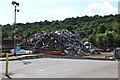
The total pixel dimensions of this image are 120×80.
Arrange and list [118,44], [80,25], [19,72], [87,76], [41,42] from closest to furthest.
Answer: [87,76] < [19,72] < [41,42] < [118,44] < [80,25]

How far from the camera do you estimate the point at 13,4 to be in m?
38.4

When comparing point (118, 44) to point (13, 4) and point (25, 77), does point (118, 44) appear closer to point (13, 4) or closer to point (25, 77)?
point (13, 4)

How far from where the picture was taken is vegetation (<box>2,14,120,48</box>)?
123000mm

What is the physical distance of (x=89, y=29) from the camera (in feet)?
513

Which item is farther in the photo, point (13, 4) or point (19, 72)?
point (13, 4)

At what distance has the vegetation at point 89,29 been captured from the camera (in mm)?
123000

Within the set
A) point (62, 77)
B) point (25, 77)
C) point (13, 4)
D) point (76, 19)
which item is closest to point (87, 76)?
point (62, 77)

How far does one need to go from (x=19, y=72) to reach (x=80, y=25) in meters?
152

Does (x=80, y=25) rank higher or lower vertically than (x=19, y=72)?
higher

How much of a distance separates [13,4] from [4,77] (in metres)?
20.6

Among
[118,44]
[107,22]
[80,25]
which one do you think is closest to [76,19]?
[80,25]

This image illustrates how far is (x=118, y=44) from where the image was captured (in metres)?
119

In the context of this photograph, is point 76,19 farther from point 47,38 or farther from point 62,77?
point 62,77

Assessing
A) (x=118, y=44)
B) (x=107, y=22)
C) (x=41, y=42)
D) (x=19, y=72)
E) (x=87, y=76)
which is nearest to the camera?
(x=87, y=76)
